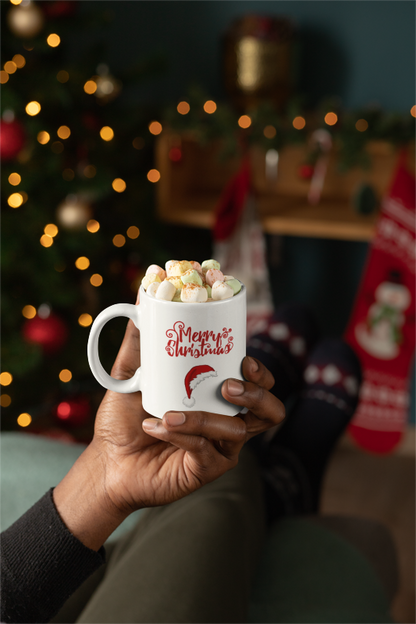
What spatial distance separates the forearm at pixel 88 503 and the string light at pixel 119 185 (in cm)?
146

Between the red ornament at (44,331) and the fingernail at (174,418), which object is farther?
the red ornament at (44,331)

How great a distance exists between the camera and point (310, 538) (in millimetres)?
823

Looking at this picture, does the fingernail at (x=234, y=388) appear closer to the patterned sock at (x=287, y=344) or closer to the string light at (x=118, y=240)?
the patterned sock at (x=287, y=344)

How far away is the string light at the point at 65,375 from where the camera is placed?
1.70 metres

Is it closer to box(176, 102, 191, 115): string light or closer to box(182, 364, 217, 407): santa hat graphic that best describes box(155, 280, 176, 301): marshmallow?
box(182, 364, 217, 407): santa hat graphic

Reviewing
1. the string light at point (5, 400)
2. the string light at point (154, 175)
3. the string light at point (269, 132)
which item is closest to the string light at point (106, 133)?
the string light at point (154, 175)

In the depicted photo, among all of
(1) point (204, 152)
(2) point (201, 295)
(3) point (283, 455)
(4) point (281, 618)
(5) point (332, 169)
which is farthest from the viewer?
(1) point (204, 152)

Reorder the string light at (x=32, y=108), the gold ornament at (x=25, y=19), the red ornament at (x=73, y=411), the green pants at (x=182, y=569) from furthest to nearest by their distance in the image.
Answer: the string light at (x=32, y=108), the gold ornament at (x=25, y=19), the red ornament at (x=73, y=411), the green pants at (x=182, y=569)

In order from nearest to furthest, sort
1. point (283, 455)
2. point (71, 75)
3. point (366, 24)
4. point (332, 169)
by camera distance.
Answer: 1. point (283, 455)
2. point (71, 75)
3. point (366, 24)
4. point (332, 169)

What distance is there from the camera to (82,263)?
5.59 ft

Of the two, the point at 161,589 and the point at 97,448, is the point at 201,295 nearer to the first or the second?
the point at 97,448

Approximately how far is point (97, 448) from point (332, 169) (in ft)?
5.48

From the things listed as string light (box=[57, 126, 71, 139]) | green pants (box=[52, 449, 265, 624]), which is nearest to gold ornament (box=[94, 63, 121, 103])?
string light (box=[57, 126, 71, 139])

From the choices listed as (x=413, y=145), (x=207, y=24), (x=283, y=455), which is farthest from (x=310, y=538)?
(x=207, y=24)
